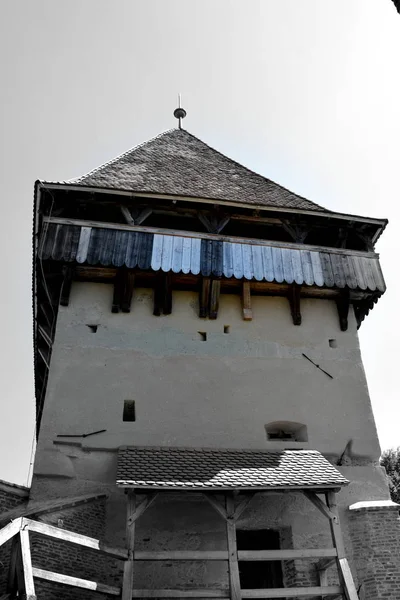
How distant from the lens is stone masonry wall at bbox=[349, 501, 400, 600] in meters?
8.45

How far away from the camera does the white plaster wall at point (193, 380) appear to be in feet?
31.1

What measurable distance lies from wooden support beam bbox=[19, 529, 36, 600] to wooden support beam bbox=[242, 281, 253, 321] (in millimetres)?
5949

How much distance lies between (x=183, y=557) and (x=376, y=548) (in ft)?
11.0

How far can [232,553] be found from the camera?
749cm

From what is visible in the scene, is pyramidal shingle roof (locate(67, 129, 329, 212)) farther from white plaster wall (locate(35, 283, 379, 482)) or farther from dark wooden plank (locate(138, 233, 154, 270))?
white plaster wall (locate(35, 283, 379, 482))

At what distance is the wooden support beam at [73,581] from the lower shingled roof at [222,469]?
1.25 m

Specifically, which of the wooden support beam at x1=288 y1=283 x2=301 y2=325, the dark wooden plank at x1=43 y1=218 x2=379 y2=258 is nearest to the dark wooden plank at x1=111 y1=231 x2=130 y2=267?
the dark wooden plank at x1=43 y1=218 x2=379 y2=258

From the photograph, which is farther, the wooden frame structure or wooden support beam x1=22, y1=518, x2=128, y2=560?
wooden support beam x1=22, y1=518, x2=128, y2=560

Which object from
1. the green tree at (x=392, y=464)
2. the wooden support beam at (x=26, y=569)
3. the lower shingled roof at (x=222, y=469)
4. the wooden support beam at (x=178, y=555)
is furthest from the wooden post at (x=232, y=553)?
the green tree at (x=392, y=464)

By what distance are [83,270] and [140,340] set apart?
1.77m

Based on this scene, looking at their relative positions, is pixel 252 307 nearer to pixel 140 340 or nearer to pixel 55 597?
pixel 140 340

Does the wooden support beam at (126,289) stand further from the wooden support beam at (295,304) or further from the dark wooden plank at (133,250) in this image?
the wooden support beam at (295,304)

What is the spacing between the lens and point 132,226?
1084 cm

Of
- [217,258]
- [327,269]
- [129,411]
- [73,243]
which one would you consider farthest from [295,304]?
[73,243]
